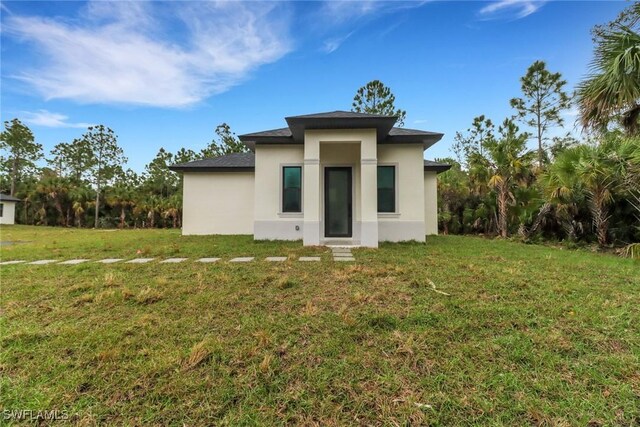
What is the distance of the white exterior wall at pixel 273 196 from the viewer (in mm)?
9641

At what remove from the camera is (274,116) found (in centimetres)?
2033

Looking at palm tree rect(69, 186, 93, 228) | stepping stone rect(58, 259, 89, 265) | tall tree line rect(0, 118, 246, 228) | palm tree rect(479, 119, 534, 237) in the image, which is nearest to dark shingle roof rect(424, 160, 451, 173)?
palm tree rect(479, 119, 534, 237)

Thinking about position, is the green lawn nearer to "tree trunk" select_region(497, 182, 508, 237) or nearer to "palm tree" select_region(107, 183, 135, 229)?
"tree trunk" select_region(497, 182, 508, 237)

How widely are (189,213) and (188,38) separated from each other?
6916mm

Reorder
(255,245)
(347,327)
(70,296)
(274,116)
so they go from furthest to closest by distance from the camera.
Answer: (274,116), (255,245), (70,296), (347,327)

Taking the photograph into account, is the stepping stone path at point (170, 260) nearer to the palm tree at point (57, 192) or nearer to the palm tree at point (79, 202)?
the palm tree at point (79, 202)

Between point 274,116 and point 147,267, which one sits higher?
point 274,116

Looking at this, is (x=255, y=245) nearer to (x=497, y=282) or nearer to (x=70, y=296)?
(x=70, y=296)

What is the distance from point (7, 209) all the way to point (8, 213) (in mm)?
373

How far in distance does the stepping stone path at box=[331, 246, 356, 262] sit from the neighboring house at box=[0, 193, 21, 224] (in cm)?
3333

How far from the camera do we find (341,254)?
7164 millimetres

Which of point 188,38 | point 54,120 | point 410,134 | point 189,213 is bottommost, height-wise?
point 189,213

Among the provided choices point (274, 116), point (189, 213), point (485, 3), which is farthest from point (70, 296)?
point (274, 116)

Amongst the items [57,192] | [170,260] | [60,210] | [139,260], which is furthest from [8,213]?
[170,260]
